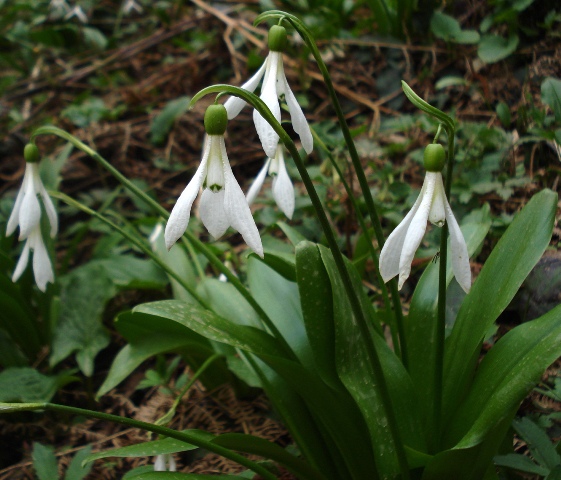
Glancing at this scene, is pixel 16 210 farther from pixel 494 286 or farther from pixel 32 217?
pixel 494 286

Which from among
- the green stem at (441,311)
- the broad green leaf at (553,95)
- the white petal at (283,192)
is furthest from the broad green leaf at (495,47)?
the green stem at (441,311)

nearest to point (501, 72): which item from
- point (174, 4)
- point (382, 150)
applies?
point (382, 150)

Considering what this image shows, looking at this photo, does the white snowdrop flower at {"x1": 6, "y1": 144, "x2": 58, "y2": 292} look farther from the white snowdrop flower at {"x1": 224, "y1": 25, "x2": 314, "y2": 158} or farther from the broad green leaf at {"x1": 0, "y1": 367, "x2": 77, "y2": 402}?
the white snowdrop flower at {"x1": 224, "y1": 25, "x2": 314, "y2": 158}

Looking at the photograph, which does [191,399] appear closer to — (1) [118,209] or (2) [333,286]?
(2) [333,286]

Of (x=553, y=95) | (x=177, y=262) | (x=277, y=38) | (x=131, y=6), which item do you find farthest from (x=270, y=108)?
(x=131, y=6)

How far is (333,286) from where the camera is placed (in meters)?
1.20

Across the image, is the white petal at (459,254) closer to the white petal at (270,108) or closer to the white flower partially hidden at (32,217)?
the white petal at (270,108)

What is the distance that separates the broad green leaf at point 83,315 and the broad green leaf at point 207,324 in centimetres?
79

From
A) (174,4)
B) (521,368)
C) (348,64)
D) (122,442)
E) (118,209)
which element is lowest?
(122,442)

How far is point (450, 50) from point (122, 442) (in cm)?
223

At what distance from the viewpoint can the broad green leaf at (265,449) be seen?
1.15 m

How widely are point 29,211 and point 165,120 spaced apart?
5.82ft

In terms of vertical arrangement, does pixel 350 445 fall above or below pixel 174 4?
below

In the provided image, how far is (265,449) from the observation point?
1.20 m
